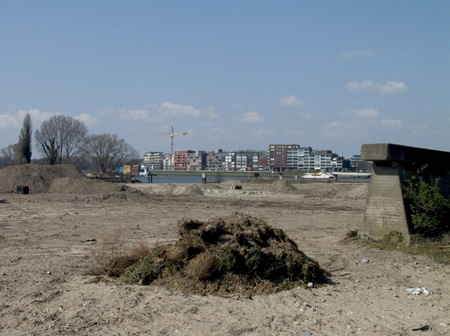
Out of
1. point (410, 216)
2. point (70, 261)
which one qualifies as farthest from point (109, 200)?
point (410, 216)

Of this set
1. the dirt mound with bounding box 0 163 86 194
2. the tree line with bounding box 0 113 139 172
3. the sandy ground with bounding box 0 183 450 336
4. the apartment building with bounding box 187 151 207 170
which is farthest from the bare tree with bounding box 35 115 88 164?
the apartment building with bounding box 187 151 207 170

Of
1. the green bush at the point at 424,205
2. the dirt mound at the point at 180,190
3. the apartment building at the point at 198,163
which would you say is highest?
the apartment building at the point at 198,163

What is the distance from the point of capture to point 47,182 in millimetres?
34188

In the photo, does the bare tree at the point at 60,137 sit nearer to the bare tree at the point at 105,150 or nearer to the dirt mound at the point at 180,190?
the bare tree at the point at 105,150

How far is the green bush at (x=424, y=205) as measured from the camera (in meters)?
10.0

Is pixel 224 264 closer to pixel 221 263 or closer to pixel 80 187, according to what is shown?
pixel 221 263

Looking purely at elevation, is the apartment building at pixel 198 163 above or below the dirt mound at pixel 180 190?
above

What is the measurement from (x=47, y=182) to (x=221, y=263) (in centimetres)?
3063

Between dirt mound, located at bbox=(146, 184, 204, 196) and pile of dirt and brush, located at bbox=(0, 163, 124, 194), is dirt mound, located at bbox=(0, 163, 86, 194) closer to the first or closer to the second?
pile of dirt and brush, located at bbox=(0, 163, 124, 194)

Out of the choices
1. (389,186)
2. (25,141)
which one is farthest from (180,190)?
(25,141)

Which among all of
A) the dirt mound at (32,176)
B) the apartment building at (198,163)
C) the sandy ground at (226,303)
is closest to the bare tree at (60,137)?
the dirt mound at (32,176)

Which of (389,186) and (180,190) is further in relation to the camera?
(180,190)

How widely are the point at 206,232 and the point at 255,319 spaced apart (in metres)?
1.93

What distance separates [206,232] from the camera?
23.7 feet
